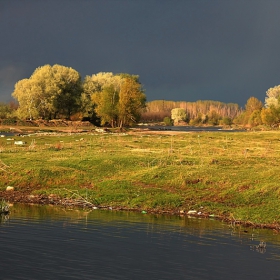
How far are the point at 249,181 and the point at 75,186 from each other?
36.5ft

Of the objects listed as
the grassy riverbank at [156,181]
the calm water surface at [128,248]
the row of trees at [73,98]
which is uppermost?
the row of trees at [73,98]

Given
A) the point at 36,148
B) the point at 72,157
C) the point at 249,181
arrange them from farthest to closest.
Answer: the point at 36,148 → the point at 72,157 → the point at 249,181

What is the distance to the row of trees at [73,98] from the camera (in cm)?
11438

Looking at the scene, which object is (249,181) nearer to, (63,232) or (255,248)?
(255,248)

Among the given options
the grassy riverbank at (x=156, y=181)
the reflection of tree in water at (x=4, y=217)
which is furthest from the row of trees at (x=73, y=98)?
the reflection of tree in water at (x=4, y=217)

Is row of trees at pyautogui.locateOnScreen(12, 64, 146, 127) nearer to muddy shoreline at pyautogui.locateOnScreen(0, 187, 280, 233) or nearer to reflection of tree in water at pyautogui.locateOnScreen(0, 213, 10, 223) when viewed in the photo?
muddy shoreline at pyautogui.locateOnScreen(0, 187, 280, 233)

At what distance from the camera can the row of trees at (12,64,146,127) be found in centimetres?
11438

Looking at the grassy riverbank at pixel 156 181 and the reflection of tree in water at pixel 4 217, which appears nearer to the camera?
the reflection of tree in water at pixel 4 217

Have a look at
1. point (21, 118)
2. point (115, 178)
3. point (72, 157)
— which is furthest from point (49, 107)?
point (115, 178)

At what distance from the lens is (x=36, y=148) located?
4609 centimetres

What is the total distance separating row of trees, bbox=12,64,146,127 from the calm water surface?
89.4m


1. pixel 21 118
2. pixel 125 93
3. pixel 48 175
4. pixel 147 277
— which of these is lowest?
pixel 147 277

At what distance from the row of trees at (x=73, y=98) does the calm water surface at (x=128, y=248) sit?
293ft

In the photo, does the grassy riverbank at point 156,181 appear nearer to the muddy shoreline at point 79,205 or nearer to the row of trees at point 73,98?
the muddy shoreline at point 79,205
